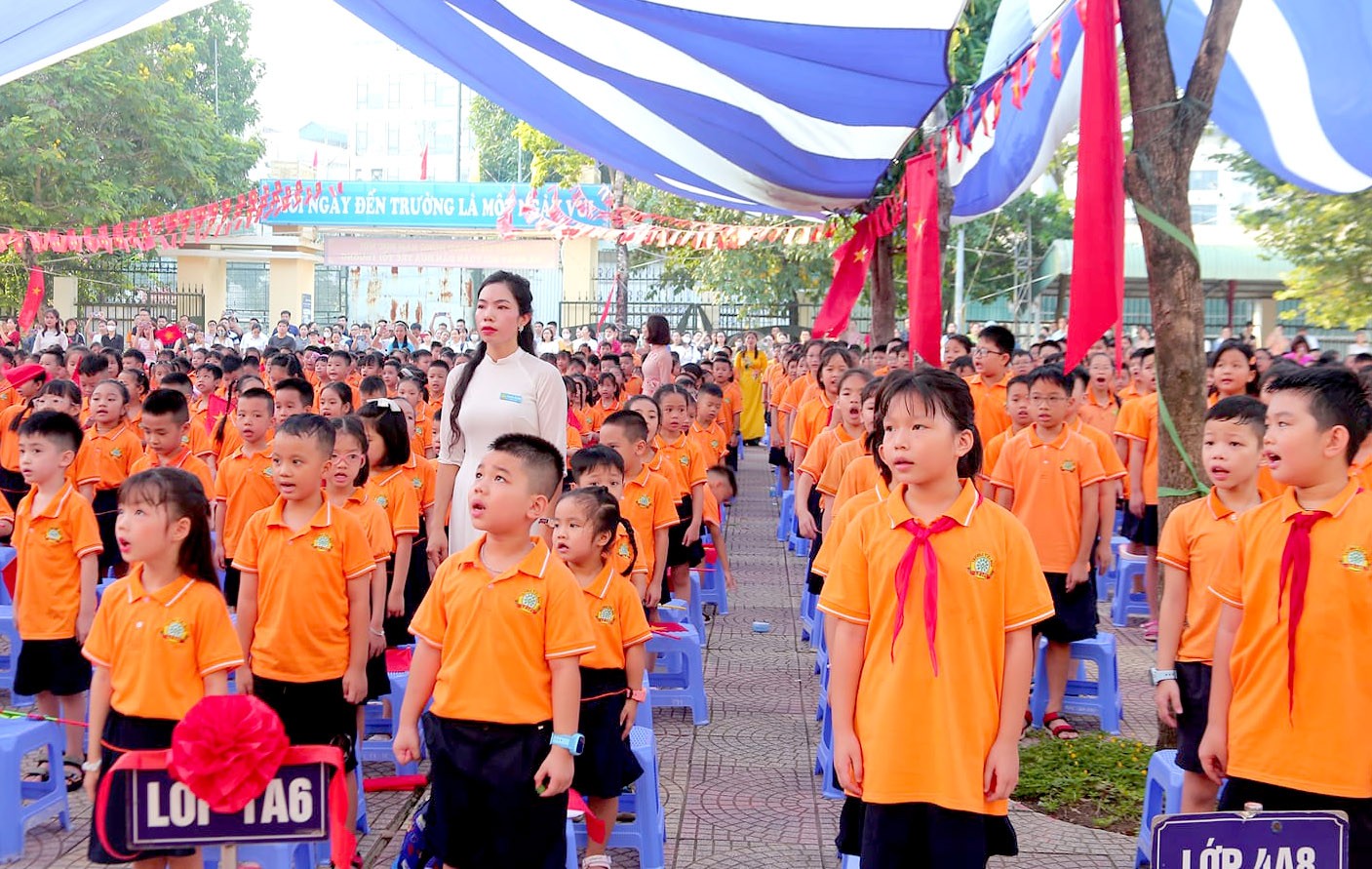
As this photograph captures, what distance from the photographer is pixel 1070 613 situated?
224 inches

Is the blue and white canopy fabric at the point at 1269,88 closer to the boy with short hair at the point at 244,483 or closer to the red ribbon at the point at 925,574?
the boy with short hair at the point at 244,483

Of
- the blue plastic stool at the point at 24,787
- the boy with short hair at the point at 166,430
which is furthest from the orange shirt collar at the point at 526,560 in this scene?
the boy with short hair at the point at 166,430

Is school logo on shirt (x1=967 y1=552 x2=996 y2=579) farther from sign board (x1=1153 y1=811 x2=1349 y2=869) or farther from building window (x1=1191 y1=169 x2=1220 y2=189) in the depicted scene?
A: building window (x1=1191 y1=169 x2=1220 y2=189)

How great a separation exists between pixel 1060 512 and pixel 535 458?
3.15 m

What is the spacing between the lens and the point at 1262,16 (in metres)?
8.53

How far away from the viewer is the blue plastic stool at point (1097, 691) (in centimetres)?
572

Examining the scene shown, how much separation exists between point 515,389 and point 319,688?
121cm

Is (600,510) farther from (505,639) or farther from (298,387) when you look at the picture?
(298,387)

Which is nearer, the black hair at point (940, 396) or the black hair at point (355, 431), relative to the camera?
the black hair at point (940, 396)

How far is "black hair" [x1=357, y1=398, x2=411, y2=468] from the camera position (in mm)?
5816

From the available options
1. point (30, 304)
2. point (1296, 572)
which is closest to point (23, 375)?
point (1296, 572)

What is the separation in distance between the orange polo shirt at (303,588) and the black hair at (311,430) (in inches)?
8.6

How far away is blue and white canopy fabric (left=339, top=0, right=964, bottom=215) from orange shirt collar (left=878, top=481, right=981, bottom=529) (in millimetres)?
2688

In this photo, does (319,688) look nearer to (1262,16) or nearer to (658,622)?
(658,622)
